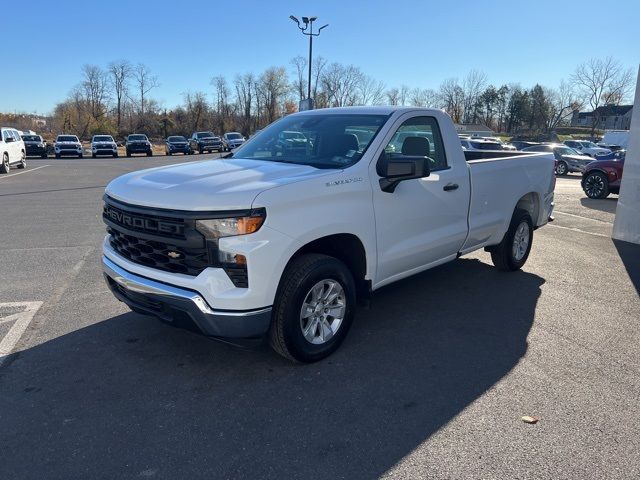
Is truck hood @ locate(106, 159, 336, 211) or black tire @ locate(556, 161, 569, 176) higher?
truck hood @ locate(106, 159, 336, 211)

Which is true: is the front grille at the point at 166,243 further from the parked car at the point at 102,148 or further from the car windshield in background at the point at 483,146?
the parked car at the point at 102,148

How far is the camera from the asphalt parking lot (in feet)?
9.25

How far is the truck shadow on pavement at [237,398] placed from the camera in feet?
9.23

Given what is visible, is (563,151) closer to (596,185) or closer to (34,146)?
(596,185)

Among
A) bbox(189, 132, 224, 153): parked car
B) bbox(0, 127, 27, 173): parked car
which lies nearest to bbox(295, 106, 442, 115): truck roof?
bbox(0, 127, 27, 173): parked car

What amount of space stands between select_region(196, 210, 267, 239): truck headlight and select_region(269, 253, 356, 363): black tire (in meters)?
0.49

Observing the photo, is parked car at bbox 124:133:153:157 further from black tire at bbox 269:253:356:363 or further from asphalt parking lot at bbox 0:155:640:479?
black tire at bbox 269:253:356:363

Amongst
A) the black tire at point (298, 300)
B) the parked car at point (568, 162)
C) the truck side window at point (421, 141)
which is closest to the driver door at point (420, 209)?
the truck side window at point (421, 141)

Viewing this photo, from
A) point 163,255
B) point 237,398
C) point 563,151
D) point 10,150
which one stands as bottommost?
point 237,398

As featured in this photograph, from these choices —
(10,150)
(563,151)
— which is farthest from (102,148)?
(563,151)

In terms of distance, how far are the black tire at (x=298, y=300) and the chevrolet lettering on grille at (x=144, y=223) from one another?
2.64 ft

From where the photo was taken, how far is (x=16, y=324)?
4.62 meters

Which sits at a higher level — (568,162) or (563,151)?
(563,151)

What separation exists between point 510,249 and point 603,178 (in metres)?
10.7
